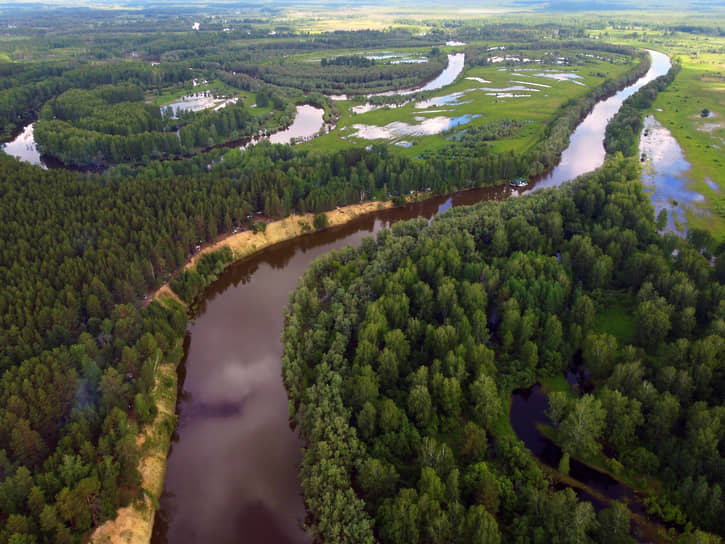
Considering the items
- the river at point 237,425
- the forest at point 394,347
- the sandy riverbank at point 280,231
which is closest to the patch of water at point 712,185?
the forest at point 394,347

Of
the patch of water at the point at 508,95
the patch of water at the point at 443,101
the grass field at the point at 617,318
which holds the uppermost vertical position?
the patch of water at the point at 508,95

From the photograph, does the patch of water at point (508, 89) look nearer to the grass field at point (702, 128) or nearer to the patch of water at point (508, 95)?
the patch of water at point (508, 95)

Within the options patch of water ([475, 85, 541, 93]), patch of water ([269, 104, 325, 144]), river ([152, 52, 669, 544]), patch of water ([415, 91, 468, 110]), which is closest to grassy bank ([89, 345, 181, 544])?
river ([152, 52, 669, 544])

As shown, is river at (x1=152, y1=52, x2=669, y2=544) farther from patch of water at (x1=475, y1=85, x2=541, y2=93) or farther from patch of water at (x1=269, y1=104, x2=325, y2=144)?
patch of water at (x1=475, y1=85, x2=541, y2=93)

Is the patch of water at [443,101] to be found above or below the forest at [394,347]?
above

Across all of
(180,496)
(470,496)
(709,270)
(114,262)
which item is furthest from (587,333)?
(114,262)

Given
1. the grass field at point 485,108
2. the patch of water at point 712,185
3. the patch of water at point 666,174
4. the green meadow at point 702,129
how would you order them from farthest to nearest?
the grass field at point 485,108, the patch of water at point 712,185, the patch of water at point 666,174, the green meadow at point 702,129

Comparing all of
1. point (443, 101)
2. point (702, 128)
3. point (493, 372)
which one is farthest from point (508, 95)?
point (493, 372)
